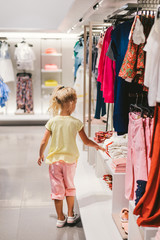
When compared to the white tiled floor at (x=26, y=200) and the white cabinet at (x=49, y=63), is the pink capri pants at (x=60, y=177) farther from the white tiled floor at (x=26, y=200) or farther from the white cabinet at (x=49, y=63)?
the white cabinet at (x=49, y=63)

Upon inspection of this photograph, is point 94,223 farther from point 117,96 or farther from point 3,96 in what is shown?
point 3,96

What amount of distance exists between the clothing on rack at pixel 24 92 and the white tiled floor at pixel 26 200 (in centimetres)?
242

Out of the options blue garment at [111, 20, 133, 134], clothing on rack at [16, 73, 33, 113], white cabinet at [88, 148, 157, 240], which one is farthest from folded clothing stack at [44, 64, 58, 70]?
blue garment at [111, 20, 133, 134]

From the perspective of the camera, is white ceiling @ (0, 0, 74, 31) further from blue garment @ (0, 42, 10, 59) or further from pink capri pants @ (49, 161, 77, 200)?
pink capri pants @ (49, 161, 77, 200)

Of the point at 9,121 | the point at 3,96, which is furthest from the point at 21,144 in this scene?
the point at 9,121

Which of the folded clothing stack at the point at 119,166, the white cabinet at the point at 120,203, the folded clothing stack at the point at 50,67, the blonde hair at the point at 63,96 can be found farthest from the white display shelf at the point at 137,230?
the folded clothing stack at the point at 50,67

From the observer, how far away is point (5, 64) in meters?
8.61

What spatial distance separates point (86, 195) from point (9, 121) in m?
5.51

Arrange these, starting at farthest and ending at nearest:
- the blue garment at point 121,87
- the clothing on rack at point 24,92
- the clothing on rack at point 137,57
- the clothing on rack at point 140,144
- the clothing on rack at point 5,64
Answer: the clothing on rack at point 24,92
the clothing on rack at point 5,64
the blue garment at point 121,87
the clothing on rack at point 137,57
the clothing on rack at point 140,144

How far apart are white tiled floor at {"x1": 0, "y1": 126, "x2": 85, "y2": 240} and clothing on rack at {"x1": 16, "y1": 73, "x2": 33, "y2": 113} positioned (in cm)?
242

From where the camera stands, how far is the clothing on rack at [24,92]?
29.1 ft

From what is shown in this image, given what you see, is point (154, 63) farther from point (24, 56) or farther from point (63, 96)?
point (24, 56)

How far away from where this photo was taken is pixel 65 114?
3.16 metres

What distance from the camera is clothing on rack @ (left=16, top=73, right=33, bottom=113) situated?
8.86 metres
